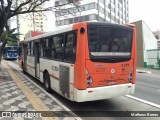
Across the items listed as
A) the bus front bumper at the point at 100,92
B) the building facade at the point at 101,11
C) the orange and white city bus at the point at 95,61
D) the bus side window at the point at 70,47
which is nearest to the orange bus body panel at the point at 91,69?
the orange and white city bus at the point at 95,61

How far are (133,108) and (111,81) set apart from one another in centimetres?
129

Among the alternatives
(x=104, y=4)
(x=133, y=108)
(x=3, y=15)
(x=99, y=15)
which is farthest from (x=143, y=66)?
(x=104, y=4)

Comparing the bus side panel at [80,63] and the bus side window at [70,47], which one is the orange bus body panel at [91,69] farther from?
the bus side window at [70,47]

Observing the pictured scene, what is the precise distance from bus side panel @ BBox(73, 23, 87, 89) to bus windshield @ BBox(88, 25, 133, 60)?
24cm

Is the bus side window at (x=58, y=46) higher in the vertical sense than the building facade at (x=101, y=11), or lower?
→ lower

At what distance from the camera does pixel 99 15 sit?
59906 mm

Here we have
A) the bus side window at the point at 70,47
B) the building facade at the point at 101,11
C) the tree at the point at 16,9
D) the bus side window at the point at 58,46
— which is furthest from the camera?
the building facade at the point at 101,11

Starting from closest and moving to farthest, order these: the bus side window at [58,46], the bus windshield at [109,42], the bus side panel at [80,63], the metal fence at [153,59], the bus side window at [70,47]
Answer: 1. the bus side panel at [80,63]
2. the bus windshield at [109,42]
3. the bus side window at [70,47]
4. the bus side window at [58,46]
5. the metal fence at [153,59]

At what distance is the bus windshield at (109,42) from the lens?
6367 millimetres

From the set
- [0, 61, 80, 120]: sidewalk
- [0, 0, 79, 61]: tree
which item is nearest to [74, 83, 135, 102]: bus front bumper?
[0, 61, 80, 120]: sidewalk

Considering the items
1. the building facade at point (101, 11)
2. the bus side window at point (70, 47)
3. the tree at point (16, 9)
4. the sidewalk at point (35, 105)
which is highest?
the building facade at point (101, 11)

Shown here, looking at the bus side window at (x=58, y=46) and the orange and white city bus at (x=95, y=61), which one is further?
the bus side window at (x=58, y=46)

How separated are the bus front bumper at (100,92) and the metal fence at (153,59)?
18.8 meters

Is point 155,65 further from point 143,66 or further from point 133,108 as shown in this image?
point 133,108
